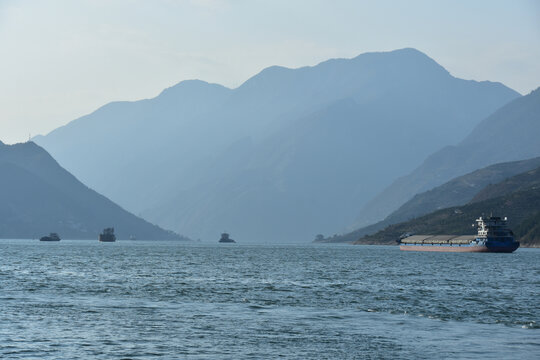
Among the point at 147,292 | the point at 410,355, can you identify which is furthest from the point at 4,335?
the point at 147,292

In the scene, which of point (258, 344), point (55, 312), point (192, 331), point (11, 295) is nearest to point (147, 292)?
point (11, 295)

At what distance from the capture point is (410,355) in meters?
54.2

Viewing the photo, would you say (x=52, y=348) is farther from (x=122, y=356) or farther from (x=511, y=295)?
(x=511, y=295)

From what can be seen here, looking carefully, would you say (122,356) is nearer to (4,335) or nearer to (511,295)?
(4,335)

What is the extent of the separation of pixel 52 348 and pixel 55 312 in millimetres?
21511

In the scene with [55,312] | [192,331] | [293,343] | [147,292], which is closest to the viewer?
[293,343]

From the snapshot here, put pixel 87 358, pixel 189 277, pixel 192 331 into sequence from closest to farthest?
pixel 87 358
pixel 192 331
pixel 189 277

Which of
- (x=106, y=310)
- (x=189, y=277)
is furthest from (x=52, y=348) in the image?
(x=189, y=277)

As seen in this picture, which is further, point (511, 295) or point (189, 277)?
point (189, 277)

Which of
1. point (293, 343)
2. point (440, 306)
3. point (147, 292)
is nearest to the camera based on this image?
point (293, 343)

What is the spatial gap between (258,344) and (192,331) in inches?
329

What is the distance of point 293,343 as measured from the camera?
59156 mm

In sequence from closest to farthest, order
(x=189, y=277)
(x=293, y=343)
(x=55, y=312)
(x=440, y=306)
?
(x=293, y=343) < (x=55, y=312) < (x=440, y=306) < (x=189, y=277)

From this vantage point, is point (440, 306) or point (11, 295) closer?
point (440, 306)
